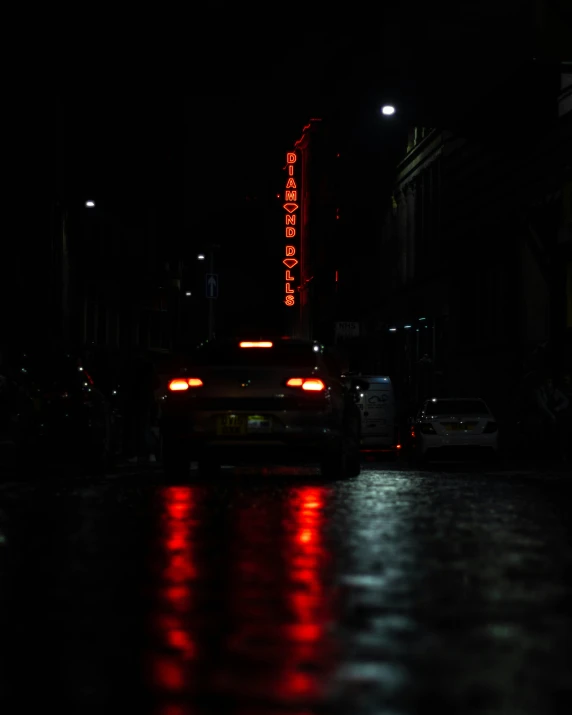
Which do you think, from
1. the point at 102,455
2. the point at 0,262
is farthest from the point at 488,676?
the point at 0,262

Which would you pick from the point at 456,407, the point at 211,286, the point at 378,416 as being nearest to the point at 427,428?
the point at 456,407

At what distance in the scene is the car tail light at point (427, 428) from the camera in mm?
28945

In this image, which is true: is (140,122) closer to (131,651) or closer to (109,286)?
(109,286)

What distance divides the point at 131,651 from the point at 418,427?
2255 centimetres

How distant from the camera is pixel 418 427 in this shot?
29.5 m

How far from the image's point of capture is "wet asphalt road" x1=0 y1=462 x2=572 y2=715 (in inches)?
242

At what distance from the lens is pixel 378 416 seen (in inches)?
1248

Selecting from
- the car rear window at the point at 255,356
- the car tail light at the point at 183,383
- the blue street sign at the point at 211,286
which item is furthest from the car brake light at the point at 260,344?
the blue street sign at the point at 211,286

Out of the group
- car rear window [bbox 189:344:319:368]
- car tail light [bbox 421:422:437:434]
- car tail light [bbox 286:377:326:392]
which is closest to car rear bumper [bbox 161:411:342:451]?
car tail light [bbox 286:377:326:392]

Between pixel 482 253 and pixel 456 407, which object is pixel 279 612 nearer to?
pixel 456 407

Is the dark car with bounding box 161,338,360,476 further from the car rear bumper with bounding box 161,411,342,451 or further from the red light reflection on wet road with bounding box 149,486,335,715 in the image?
the red light reflection on wet road with bounding box 149,486,335,715

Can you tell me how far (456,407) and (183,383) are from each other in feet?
38.4

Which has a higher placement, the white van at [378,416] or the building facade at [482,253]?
the building facade at [482,253]

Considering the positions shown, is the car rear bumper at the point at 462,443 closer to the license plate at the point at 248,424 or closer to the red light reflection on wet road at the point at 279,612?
the license plate at the point at 248,424
